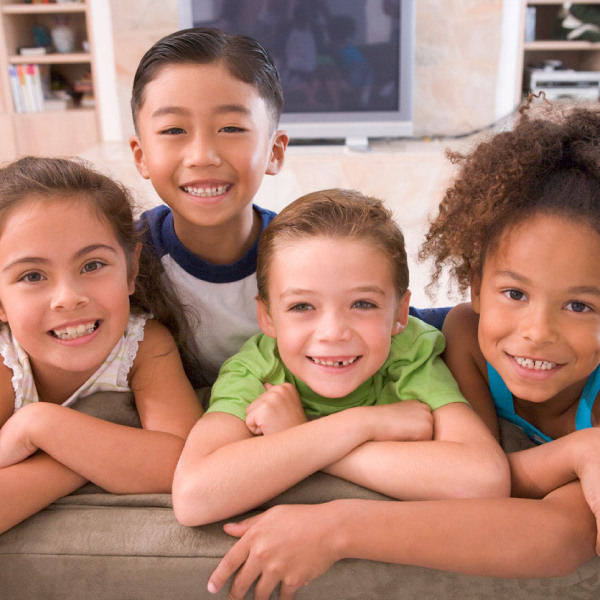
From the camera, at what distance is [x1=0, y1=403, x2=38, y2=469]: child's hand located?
105cm

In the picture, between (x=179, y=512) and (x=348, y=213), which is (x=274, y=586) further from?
(x=348, y=213)

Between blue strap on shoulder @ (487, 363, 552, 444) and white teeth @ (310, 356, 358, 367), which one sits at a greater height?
white teeth @ (310, 356, 358, 367)

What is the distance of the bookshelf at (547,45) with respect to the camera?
12.9 feet

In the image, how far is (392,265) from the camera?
1.15 meters

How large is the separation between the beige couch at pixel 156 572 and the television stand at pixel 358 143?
325cm

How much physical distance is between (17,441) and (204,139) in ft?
2.23

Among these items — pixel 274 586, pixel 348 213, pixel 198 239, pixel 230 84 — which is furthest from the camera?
pixel 198 239

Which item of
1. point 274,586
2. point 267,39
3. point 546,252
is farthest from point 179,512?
point 267,39

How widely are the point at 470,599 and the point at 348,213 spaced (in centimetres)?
63

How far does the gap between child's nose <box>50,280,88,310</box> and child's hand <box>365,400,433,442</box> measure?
20.0 inches

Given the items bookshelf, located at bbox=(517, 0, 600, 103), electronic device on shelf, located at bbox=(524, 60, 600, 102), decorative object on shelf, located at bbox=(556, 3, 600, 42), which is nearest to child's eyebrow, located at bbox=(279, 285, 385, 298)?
electronic device on shelf, located at bbox=(524, 60, 600, 102)

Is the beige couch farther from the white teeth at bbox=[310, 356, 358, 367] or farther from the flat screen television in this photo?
the flat screen television

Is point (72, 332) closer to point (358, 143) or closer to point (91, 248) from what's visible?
point (91, 248)

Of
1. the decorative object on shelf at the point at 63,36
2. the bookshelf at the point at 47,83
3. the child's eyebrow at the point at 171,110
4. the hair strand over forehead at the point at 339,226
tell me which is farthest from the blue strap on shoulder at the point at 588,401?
the decorative object on shelf at the point at 63,36
